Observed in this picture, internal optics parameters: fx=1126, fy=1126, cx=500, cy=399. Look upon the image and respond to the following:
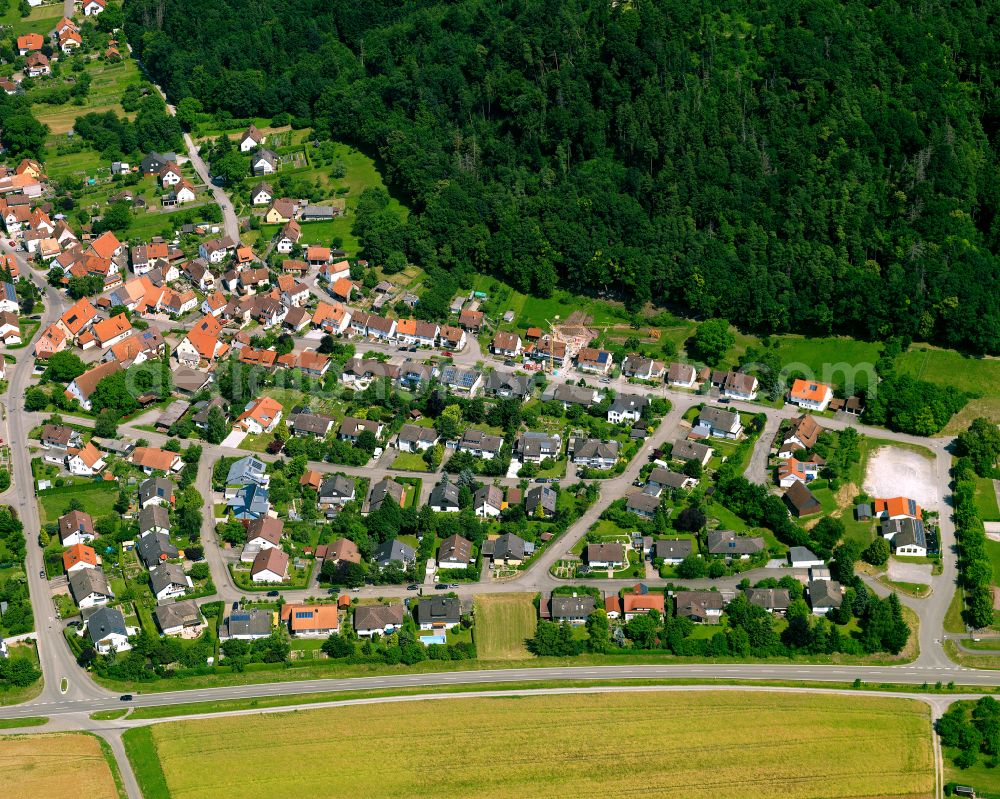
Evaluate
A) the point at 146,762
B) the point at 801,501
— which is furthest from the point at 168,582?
the point at 801,501

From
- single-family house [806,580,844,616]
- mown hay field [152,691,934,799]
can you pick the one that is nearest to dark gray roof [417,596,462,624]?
mown hay field [152,691,934,799]

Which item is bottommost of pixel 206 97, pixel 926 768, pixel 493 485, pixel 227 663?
pixel 926 768

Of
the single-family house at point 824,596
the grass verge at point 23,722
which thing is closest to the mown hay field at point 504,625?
the single-family house at point 824,596

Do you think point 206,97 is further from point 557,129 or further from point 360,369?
point 360,369

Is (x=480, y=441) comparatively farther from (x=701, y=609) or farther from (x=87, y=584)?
(x=87, y=584)

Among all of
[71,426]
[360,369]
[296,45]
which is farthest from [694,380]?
[296,45]

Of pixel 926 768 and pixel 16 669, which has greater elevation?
pixel 16 669

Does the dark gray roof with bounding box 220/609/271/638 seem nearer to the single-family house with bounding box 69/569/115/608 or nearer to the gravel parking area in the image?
the single-family house with bounding box 69/569/115/608

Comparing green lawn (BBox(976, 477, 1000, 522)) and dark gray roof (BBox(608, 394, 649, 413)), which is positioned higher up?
dark gray roof (BBox(608, 394, 649, 413))
